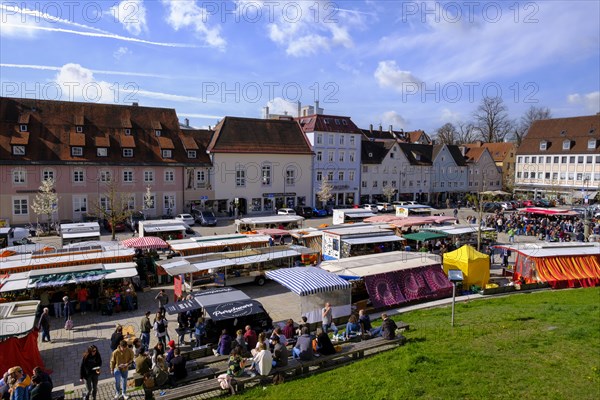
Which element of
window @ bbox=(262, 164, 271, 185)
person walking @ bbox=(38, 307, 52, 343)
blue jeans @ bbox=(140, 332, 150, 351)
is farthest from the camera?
window @ bbox=(262, 164, 271, 185)

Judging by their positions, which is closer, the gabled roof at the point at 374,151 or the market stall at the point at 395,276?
the market stall at the point at 395,276

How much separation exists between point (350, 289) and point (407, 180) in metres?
48.2

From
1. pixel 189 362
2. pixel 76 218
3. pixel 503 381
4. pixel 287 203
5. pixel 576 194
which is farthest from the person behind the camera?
pixel 576 194

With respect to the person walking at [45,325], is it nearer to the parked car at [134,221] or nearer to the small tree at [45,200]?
the parked car at [134,221]

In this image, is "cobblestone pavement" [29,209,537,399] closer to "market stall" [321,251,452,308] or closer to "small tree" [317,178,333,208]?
"market stall" [321,251,452,308]

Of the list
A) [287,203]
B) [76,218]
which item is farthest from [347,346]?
[287,203]

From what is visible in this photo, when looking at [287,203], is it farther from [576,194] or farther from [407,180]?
[576,194]

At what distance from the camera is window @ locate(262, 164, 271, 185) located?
4831 cm

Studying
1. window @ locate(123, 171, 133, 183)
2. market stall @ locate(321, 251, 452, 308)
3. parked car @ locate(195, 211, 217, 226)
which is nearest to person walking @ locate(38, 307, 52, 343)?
market stall @ locate(321, 251, 452, 308)

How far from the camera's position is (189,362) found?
1123 centimetres

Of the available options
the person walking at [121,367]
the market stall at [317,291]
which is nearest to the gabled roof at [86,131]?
the market stall at [317,291]

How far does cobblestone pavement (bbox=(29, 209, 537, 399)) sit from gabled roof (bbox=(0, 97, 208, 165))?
956 inches

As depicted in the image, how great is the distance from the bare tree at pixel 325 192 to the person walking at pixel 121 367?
40.2 m

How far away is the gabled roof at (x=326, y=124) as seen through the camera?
5266cm
